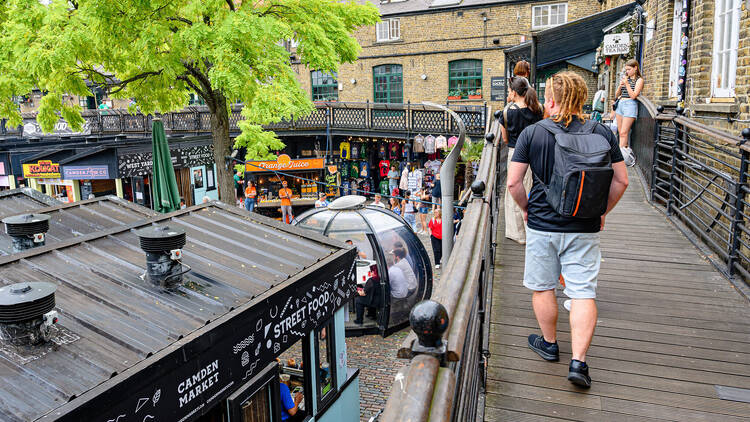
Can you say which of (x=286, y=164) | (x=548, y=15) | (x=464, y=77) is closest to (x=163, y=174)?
(x=286, y=164)

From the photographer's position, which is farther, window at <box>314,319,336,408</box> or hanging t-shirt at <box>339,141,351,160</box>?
hanging t-shirt at <box>339,141,351,160</box>

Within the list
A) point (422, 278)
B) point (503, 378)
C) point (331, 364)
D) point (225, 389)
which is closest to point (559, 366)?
point (503, 378)

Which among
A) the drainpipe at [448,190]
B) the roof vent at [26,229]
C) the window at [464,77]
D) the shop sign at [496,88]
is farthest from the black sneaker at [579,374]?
the window at [464,77]

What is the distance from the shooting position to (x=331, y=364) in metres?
7.25

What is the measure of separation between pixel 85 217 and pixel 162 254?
3.58 m

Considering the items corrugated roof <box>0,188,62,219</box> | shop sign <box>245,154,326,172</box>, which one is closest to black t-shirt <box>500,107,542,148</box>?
corrugated roof <box>0,188,62,219</box>

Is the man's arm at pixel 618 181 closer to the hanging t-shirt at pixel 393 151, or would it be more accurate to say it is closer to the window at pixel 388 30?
the hanging t-shirt at pixel 393 151

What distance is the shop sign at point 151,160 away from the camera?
16062mm

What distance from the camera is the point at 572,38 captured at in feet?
56.2

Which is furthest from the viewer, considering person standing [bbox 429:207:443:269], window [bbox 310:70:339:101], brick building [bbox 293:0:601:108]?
window [bbox 310:70:339:101]

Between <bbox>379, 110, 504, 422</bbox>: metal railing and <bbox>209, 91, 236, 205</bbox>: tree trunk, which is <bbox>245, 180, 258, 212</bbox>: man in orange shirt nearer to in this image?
<bbox>209, 91, 236, 205</bbox>: tree trunk

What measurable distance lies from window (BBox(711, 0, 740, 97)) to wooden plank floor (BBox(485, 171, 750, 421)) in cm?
234

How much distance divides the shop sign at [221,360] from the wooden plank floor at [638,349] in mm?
2202

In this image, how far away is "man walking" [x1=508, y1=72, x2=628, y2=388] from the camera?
3.11 metres
